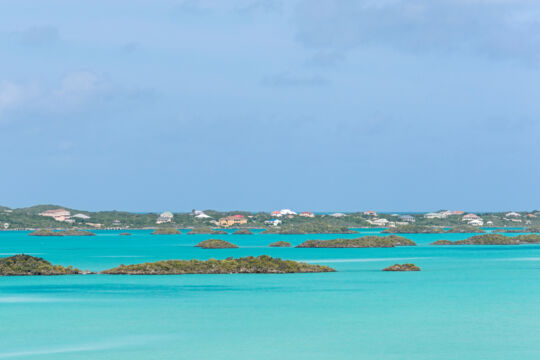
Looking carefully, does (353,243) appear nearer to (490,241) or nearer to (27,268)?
(490,241)

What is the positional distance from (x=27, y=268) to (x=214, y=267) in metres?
14.2

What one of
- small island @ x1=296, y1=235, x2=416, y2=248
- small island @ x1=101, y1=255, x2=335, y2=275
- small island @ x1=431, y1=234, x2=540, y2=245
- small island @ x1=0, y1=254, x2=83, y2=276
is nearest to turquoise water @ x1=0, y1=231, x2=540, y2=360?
small island @ x1=101, y1=255, x2=335, y2=275

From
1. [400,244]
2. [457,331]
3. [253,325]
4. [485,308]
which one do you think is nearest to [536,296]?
[485,308]

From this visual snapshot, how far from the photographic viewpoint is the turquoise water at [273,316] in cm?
3681

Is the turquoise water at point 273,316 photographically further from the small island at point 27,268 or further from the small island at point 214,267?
the small island at point 27,268

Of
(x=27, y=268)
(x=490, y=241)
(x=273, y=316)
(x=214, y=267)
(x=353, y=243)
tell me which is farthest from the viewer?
(x=490, y=241)

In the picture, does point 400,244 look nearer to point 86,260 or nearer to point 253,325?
point 86,260

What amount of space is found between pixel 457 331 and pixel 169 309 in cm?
1557

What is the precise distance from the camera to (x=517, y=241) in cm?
15062

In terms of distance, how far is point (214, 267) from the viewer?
7494cm

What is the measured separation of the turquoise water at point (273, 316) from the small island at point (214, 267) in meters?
2.27

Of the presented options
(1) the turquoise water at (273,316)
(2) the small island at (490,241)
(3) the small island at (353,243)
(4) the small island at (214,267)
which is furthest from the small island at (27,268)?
(2) the small island at (490,241)

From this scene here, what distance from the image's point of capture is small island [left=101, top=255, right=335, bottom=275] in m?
74.0

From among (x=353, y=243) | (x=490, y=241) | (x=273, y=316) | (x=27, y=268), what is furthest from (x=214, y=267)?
(x=490, y=241)
